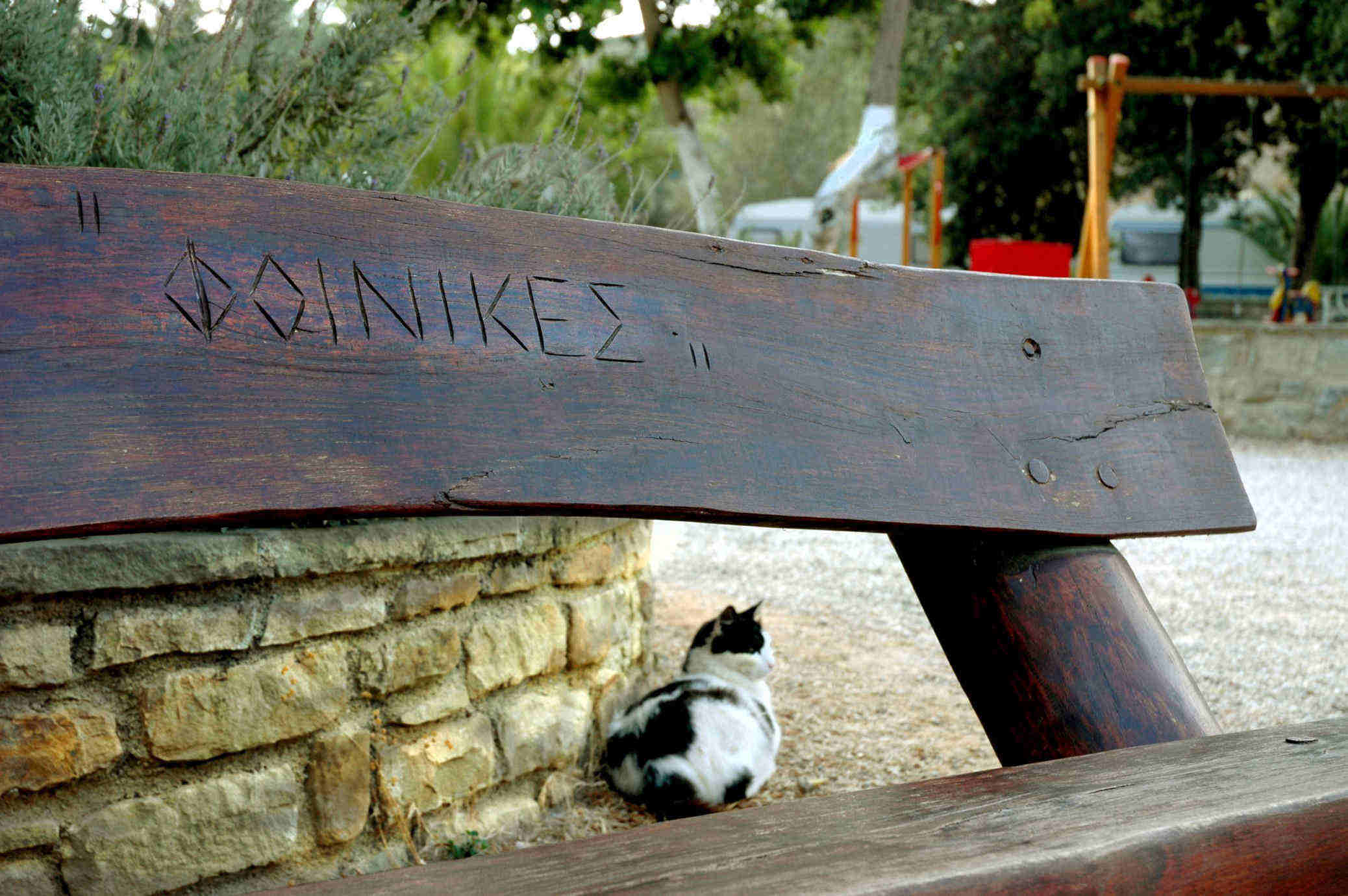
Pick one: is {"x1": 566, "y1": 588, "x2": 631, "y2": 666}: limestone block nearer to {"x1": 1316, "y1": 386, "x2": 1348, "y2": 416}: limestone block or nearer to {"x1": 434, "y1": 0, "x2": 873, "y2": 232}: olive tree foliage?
{"x1": 434, "y1": 0, "x2": 873, "y2": 232}: olive tree foliage

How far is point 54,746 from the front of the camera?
5.22 ft

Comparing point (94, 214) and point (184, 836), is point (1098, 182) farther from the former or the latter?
point (94, 214)

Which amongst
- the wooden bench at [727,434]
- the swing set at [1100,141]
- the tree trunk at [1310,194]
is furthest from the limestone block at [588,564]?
the tree trunk at [1310,194]

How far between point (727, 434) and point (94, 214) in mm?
528

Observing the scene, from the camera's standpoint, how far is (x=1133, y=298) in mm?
1241

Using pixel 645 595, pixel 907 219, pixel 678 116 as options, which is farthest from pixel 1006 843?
pixel 907 219

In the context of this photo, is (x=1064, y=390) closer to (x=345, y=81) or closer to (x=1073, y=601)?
(x=1073, y=601)

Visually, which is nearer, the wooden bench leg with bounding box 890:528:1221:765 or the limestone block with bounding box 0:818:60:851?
the wooden bench leg with bounding box 890:528:1221:765

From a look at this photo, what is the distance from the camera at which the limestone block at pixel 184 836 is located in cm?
164

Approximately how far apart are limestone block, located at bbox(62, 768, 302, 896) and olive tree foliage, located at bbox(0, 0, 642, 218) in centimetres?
111

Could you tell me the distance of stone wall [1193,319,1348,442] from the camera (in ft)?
27.5

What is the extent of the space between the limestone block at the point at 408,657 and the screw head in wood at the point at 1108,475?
1312mm

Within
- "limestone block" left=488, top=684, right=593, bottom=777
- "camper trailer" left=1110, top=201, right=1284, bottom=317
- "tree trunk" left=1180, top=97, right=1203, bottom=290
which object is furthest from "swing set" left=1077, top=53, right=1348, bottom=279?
"camper trailer" left=1110, top=201, right=1284, bottom=317

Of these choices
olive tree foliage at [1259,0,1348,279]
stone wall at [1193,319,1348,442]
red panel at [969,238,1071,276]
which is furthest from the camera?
olive tree foliage at [1259,0,1348,279]
